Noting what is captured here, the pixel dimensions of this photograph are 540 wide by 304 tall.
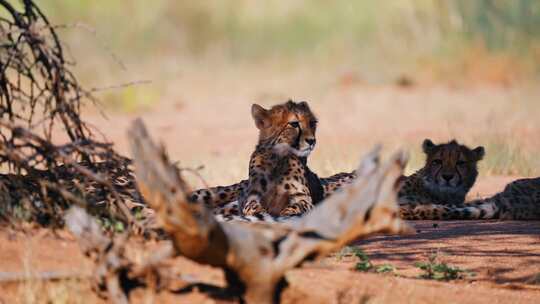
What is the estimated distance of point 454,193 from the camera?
9273 millimetres

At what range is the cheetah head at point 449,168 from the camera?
918 centimetres

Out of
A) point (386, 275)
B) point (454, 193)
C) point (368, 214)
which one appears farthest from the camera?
point (454, 193)

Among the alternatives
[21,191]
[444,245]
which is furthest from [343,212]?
[444,245]

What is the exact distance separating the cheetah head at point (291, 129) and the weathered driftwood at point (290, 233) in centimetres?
339

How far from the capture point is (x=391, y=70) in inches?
893

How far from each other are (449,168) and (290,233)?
469 cm

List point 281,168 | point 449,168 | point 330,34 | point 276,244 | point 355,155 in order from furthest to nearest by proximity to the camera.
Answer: point 330,34, point 355,155, point 449,168, point 281,168, point 276,244

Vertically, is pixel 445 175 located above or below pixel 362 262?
above

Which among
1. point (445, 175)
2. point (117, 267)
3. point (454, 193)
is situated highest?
point (445, 175)

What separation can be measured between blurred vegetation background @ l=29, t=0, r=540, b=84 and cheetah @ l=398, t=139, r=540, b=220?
42.7 ft

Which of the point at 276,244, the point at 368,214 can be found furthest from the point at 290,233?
the point at 368,214

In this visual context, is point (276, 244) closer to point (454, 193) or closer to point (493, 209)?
point (493, 209)

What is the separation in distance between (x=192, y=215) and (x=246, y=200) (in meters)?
3.58

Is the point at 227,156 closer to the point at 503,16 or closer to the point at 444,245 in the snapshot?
the point at 444,245
